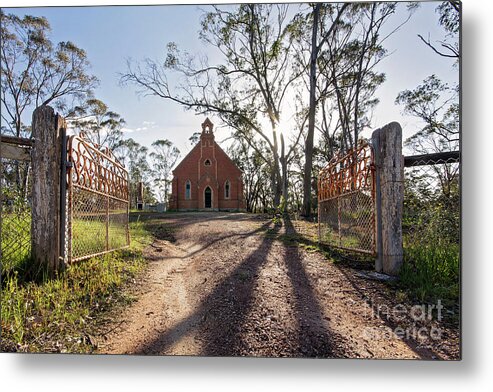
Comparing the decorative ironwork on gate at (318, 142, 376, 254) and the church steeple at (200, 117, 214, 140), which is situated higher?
the church steeple at (200, 117, 214, 140)

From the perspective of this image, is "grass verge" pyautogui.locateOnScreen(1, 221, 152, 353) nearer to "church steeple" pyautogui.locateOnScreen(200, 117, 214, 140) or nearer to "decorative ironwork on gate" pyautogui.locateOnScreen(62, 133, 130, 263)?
"decorative ironwork on gate" pyautogui.locateOnScreen(62, 133, 130, 263)

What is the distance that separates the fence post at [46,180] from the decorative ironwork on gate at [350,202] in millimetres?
2483

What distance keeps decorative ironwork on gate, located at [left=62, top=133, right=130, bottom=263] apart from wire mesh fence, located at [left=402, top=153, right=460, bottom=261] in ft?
8.65

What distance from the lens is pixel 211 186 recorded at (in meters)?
7.12

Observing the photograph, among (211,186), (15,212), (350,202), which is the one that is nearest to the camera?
(15,212)

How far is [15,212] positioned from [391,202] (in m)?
2.87

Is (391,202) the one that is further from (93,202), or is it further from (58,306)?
(93,202)

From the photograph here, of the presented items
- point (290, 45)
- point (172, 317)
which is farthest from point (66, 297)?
point (290, 45)

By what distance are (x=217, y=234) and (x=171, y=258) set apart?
1261 millimetres

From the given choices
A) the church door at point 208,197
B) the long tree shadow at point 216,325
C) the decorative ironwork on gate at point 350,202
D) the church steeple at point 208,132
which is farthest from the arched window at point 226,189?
the long tree shadow at point 216,325

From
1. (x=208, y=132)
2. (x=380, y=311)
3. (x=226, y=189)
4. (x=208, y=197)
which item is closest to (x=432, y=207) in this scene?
(x=380, y=311)

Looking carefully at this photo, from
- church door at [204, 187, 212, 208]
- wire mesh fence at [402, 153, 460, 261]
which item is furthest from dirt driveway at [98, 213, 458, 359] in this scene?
church door at [204, 187, 212, 208]

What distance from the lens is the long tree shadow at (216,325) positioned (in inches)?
56.6

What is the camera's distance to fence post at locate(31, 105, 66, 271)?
1863 mm
